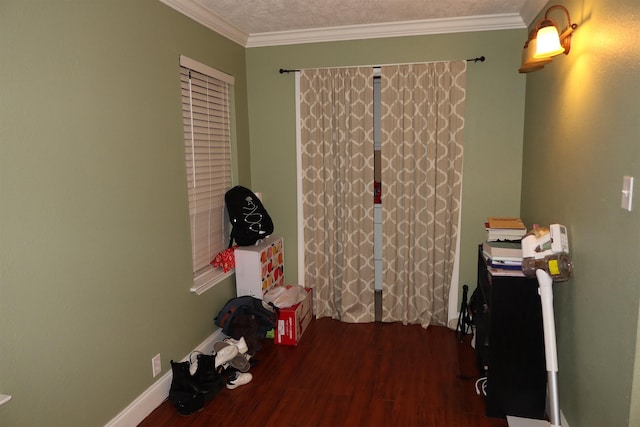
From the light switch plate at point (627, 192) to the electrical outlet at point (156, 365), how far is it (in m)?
2.48

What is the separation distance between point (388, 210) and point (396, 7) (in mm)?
1570

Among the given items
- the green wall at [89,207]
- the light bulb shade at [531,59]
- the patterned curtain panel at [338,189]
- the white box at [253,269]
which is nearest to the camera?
the green wall at [89,207]

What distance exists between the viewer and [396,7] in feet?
9.84

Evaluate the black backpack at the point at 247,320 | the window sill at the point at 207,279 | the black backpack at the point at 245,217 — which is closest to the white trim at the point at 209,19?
the black backpack at the point at 245,217

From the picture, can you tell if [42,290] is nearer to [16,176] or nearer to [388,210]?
[16,176]

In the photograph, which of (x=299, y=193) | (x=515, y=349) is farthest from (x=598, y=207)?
(x=299, y=193)

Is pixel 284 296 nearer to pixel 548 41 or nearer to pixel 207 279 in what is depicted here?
pixel 207 279

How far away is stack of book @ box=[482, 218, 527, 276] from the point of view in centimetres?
233

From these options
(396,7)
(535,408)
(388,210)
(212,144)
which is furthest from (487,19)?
(535,408)

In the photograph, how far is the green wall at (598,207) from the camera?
4.90ft

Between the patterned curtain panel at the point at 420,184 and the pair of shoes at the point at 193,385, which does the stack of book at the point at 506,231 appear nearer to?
the patterned curtain panel at the point at 420,184

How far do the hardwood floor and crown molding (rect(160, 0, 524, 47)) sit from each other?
8.11ft

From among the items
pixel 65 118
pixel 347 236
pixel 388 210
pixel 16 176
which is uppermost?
pixel 65 118

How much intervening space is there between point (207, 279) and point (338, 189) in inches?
53.6
